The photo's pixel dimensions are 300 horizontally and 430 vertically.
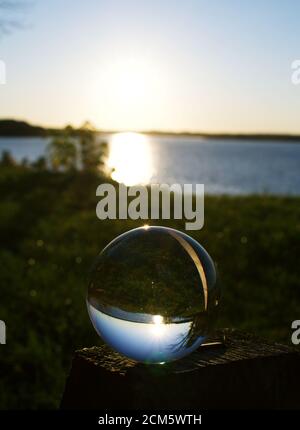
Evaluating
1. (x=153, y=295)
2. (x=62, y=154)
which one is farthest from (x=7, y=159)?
(x=153, y=295)

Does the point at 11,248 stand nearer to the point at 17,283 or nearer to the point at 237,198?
the point at 17,283

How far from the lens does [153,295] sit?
2.24 meters

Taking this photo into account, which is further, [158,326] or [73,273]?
[73,273]

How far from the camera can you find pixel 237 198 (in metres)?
16.5

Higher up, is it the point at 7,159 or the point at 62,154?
the point at 7,159

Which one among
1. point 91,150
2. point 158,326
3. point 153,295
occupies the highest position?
point 91,150

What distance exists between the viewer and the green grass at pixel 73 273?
6.93m

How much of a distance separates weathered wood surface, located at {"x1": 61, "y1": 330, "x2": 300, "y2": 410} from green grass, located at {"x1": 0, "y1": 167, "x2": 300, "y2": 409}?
418 cm

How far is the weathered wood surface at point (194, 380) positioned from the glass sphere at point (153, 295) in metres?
0.07

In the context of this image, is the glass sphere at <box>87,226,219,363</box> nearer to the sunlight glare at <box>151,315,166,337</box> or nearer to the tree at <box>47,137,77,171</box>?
the sunlight glare at <box>151,315,166,337</box>

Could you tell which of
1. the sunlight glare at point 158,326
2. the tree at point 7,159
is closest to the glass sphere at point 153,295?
the sunlight glare at point 158,326

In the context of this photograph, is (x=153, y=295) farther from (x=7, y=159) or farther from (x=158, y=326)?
(x=7, y=159)

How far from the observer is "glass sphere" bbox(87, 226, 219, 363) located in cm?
218

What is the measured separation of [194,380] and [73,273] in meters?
7.70
